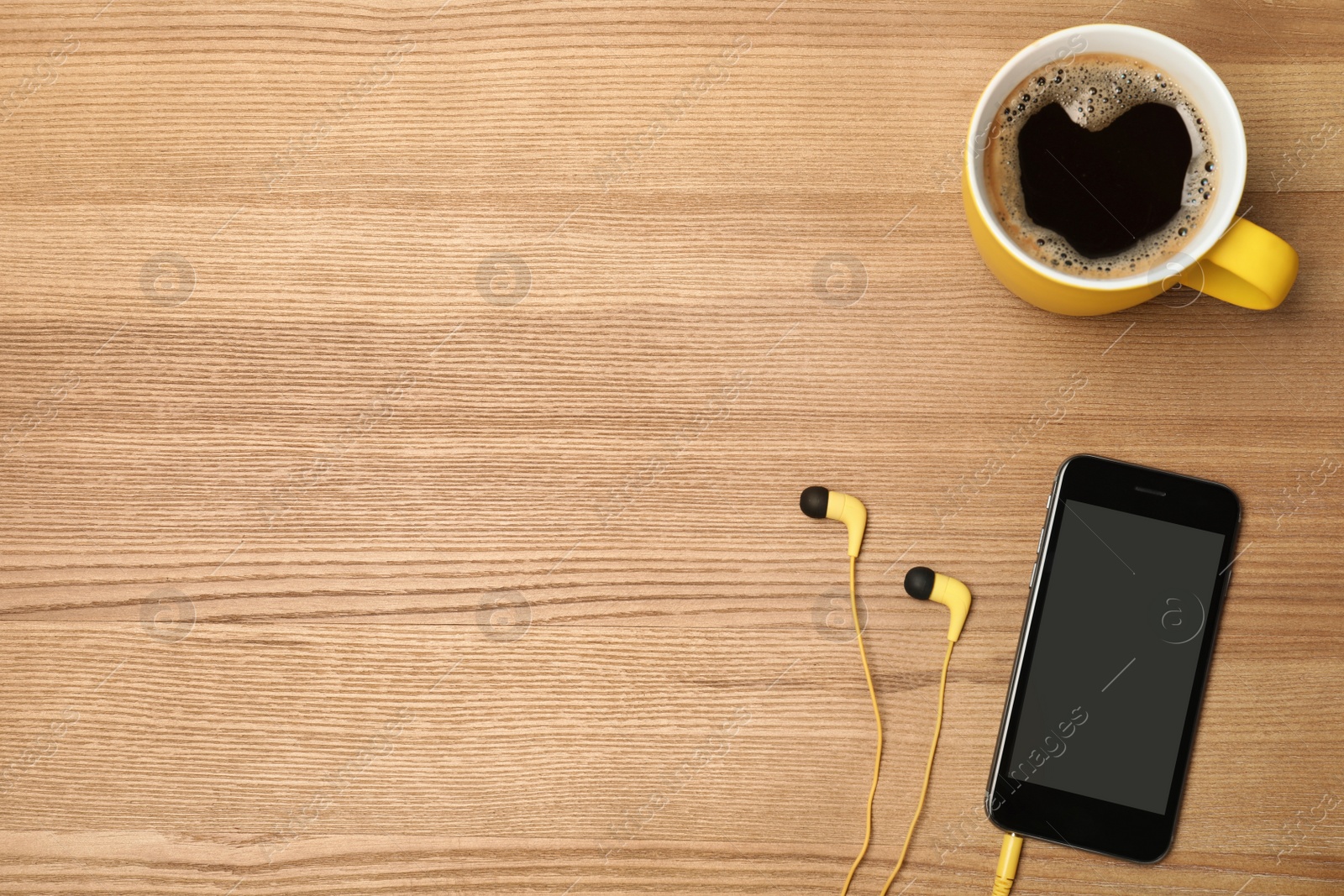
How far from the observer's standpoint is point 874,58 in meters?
0.69

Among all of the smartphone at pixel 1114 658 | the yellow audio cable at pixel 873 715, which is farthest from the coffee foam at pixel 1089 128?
the yellow audio cable at pixel 873 715

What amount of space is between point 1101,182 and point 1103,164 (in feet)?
0.05

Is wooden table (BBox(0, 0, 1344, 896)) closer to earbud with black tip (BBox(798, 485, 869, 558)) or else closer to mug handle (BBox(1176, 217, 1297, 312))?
earbud with black tip (BBox(798, 485, 869, 558))

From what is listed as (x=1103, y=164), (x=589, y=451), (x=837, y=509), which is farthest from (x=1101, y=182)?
(x=589, y=451)

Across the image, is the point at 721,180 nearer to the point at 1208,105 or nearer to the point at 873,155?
the point at 873,155

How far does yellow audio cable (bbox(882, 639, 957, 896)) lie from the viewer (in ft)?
2.18

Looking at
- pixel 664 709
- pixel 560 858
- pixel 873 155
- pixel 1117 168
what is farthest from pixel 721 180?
pixel 560 858

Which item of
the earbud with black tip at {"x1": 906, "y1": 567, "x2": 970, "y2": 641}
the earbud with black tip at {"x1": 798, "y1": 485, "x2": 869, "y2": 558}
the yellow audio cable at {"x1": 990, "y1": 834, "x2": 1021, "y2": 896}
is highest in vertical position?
the earbud with black tip at {"x1": 798, "y1": 485, "x2": 869, "y2": 558}

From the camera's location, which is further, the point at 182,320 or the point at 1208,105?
the point at 182,320

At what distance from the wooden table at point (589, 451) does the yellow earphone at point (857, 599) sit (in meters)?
0.01

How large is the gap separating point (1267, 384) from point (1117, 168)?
221 mm

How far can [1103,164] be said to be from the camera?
0.60m

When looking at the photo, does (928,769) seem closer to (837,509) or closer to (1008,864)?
(1008,864)

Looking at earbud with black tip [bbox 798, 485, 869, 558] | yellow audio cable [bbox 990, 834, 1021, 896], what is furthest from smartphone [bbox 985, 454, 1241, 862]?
earbud with black tip [bbox 798, 485, 869, 558]
